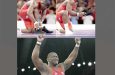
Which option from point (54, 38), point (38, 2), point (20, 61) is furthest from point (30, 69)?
point (38, 2)

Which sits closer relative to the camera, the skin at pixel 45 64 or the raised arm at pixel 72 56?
the skin at pixel 45 64

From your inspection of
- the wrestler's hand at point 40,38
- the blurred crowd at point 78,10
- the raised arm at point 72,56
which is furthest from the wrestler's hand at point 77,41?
the wrestler's hand at point 40,38

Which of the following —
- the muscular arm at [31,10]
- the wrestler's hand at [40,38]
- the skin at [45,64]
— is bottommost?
the skin at [45,64]

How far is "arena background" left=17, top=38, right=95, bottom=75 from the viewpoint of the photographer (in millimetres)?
5570

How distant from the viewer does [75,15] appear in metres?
5.70

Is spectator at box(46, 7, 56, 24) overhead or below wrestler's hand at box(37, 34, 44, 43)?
overhead

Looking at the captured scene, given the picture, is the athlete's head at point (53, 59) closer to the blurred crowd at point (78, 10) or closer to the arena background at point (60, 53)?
the arena background at point (60, 53)

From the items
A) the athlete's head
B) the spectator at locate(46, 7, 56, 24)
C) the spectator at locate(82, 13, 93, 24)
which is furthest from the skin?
the spectator at locate(82, 13, 93, 24)

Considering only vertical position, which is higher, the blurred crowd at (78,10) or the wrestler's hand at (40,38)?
the blurred crowd at (78,10)

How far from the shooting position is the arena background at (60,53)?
5570 mm

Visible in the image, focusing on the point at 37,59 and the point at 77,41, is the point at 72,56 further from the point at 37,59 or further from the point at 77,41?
the point at 37,59

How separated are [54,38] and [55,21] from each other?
0.83 feet

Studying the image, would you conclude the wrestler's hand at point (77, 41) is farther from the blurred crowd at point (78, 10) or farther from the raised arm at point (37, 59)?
the raised arm at point (37, 59)

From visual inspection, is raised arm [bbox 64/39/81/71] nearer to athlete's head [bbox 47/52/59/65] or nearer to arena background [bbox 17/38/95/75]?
arena background [bbox 17/38/95/75]
